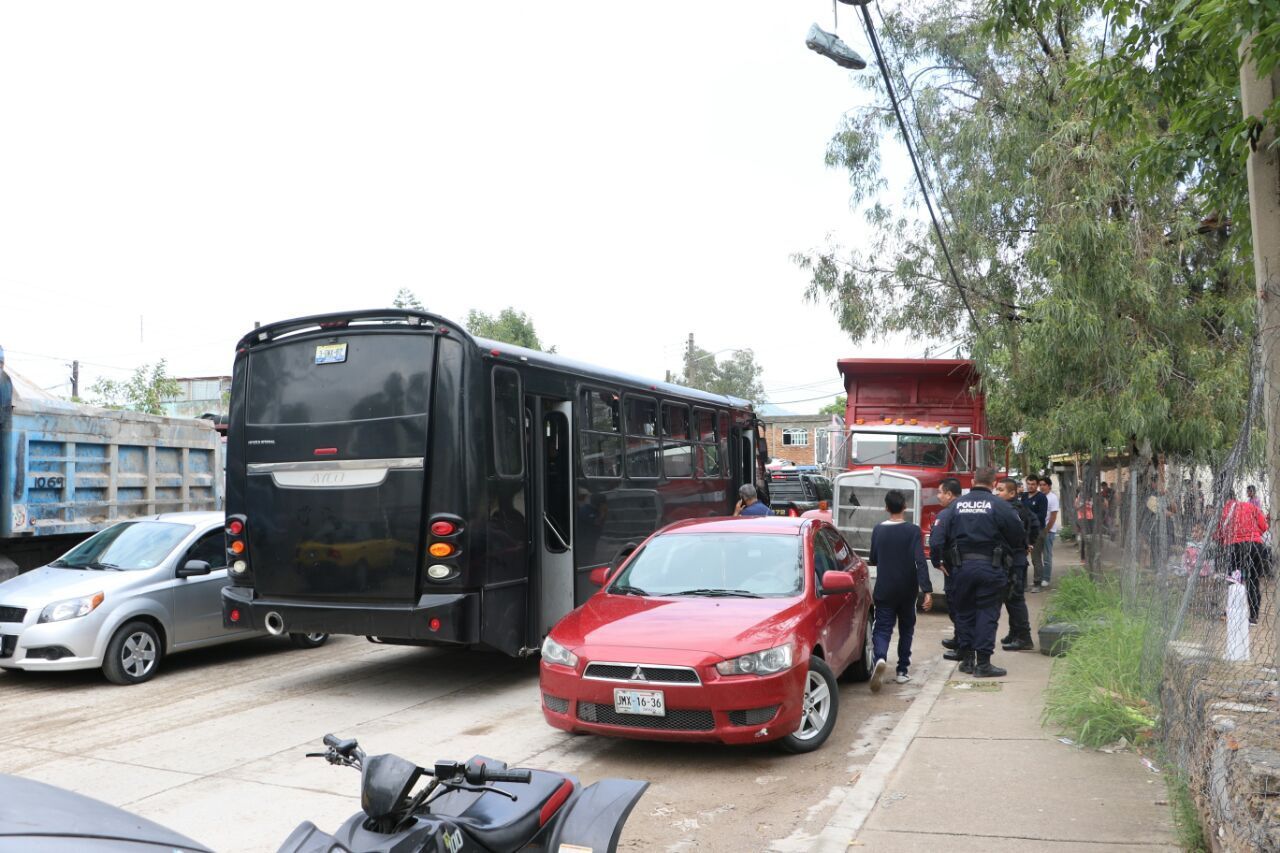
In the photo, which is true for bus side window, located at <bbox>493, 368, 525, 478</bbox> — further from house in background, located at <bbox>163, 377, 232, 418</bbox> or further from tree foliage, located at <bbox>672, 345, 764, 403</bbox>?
tree foliage, located at <bbox>672, 345, 764, 403</bbox>

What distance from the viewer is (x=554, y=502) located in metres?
10.4

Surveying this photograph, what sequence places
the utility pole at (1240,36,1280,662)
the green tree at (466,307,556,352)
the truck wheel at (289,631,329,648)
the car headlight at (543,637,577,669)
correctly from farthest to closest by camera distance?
the green tree at (466,307,556,352) → the truck wheel at (289,631,329,648) → the car headlight at (543,637,577,669) → the utility pole at (1240,36,1280,662)

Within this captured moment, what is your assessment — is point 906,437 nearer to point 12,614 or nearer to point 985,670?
point 985,670

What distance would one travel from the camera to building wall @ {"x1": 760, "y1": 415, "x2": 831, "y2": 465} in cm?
8506

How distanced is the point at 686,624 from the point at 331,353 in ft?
13.4

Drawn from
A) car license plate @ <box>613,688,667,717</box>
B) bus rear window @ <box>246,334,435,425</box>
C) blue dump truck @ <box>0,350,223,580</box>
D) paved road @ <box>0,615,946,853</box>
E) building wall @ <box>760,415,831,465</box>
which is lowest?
paved road @ <box>0,615,946,853</box>

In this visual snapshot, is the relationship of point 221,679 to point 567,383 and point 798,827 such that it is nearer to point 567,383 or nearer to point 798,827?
point 567,383

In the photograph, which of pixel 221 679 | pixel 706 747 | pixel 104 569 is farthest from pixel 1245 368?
pixel 104 569

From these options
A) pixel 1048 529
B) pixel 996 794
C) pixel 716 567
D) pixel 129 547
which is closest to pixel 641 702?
pixel 716 567

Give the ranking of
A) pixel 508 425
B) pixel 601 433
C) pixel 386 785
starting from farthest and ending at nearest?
pixel 601 433, pixel 508 425, pixel 386 785

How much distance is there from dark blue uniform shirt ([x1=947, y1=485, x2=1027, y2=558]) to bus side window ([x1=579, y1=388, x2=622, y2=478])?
3513mm

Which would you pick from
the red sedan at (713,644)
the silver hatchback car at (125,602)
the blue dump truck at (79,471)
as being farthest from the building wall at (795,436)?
the red sedan at (713,644)

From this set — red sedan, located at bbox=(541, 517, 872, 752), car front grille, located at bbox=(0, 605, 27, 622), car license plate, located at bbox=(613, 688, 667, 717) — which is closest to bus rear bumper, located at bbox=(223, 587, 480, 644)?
red sedan, located at bbox=(541, 517, 872, 752)

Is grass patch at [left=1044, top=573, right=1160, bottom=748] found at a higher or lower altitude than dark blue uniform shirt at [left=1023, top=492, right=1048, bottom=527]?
lower
